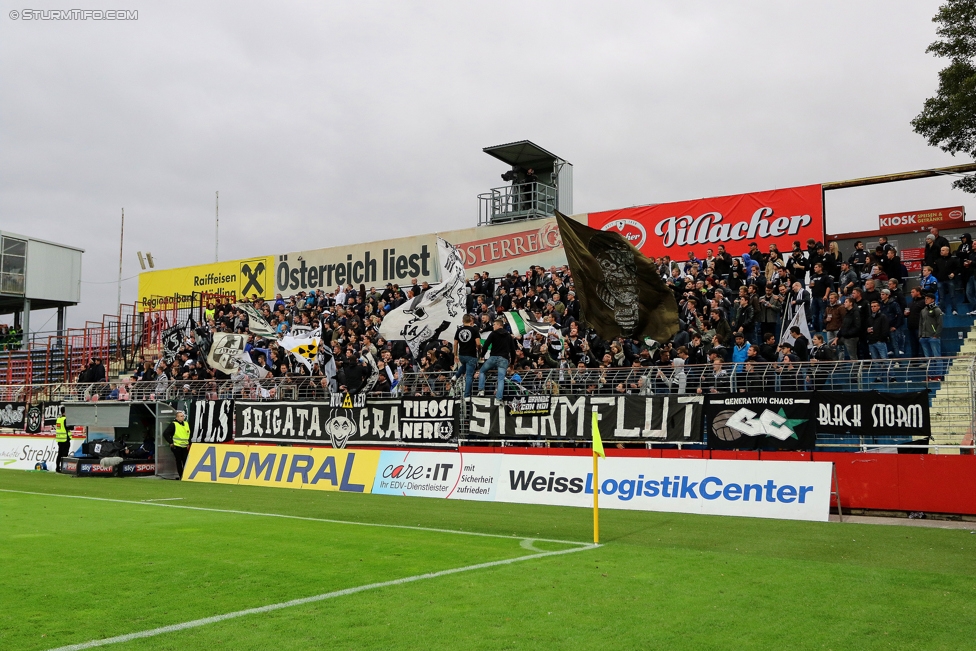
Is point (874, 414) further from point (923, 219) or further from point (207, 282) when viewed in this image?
point (207, 282)

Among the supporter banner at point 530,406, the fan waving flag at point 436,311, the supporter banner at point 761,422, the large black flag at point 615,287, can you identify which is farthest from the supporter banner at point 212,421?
the supporter banner at point 761,422

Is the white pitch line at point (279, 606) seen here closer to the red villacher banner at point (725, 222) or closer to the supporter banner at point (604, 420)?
the supporter banner at point (604, 420)

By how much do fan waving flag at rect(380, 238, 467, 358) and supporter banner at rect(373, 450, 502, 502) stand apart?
410 cm

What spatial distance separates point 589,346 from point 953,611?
45.6ft

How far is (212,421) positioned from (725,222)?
17.7 m

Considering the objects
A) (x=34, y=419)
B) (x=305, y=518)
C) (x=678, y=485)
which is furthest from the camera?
(x=34, y=419)

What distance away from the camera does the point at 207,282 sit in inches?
1636

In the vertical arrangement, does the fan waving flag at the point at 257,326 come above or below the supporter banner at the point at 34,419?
above

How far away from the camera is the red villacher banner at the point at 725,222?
2522 cm

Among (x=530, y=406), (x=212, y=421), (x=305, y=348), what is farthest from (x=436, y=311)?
(x=212, y=421)

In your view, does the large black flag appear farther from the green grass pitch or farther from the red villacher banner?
the red villacher banner

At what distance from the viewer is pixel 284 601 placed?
739 cm

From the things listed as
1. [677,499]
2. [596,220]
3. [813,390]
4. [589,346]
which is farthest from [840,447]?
[596,220]

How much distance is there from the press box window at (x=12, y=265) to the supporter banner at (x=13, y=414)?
73.1 ft
